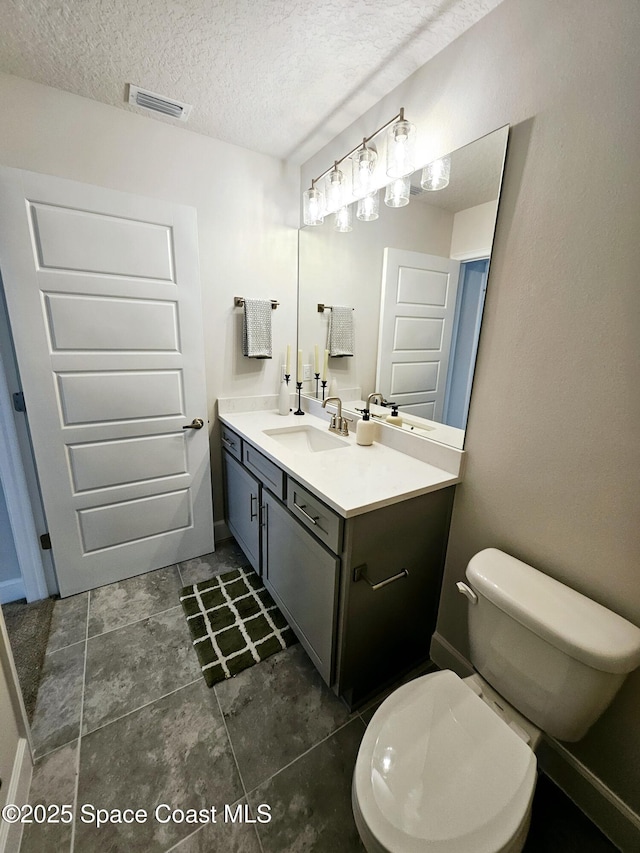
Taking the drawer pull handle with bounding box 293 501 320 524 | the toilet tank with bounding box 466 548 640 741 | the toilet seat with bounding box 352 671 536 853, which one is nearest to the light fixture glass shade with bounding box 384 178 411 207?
the drawer pull handle with bounding box 293 501 320 524

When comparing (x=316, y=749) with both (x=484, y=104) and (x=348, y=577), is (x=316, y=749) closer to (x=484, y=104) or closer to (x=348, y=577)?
(x=348, y=577)

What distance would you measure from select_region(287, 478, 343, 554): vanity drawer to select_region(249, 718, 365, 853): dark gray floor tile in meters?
0.71

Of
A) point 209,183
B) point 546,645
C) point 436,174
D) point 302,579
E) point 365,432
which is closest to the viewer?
point 546,645

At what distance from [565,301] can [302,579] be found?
4.31 feet

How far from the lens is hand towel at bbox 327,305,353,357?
198 centimetres

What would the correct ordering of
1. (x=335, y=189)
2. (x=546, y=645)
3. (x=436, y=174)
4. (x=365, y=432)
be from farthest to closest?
(x=335, y=189) → (x=365, y=432) → (x=436, y=174) → (x=546, y=645)

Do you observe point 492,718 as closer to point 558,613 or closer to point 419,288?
point 558,613

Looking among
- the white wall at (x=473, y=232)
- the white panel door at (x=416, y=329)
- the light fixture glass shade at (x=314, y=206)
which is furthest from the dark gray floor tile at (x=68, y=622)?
the light fixture glass shade at (x=314, y=206)

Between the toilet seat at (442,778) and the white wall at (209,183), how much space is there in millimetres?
1730

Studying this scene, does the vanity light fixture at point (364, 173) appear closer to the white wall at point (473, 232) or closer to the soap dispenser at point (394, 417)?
the white wall at point (473, 232)

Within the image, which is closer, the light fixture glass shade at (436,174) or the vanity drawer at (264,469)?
the light fixture glass shade at (436,174)

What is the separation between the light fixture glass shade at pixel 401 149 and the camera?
1.32m

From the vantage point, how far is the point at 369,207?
162cm

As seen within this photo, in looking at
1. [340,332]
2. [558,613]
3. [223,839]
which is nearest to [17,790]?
[223,839]
